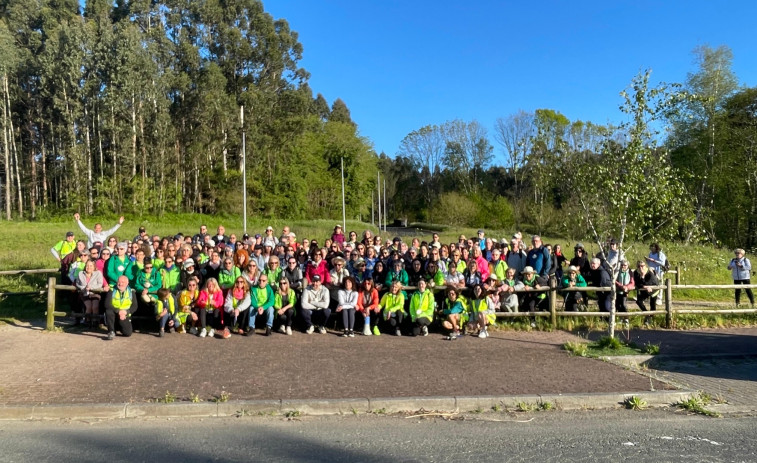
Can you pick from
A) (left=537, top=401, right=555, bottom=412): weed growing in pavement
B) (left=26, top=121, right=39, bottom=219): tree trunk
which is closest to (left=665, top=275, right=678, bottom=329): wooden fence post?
(left=537, top=401, right=555, bottom=412): weed growing in pavement

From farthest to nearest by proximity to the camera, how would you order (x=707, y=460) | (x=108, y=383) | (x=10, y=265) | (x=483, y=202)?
(x=483, y=202), (x=10, y=265), (x=108, y=383), (x=707, y=460)

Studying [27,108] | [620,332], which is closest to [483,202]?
[27,108]

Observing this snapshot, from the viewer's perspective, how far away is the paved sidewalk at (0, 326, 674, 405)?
718 centimetres

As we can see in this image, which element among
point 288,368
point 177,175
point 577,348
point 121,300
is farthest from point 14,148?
point 577,348

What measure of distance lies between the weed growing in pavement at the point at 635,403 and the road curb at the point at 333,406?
5 cm

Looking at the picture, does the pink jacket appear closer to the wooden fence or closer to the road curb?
the wooden fence

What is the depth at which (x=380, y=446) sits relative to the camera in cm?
548

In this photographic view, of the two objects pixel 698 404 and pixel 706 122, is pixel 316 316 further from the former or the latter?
pixel 706 122

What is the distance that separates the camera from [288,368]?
27.4ft

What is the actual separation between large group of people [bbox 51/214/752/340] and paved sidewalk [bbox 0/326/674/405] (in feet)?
1.80

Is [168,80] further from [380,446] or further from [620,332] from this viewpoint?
[380,446]

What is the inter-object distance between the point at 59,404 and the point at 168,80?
4024 cm

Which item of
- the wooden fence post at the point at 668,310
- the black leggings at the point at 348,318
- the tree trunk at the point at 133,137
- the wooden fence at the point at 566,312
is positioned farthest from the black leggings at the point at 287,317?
the tree trunk at the point at 133,137

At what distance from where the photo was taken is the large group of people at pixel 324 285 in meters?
11.1
